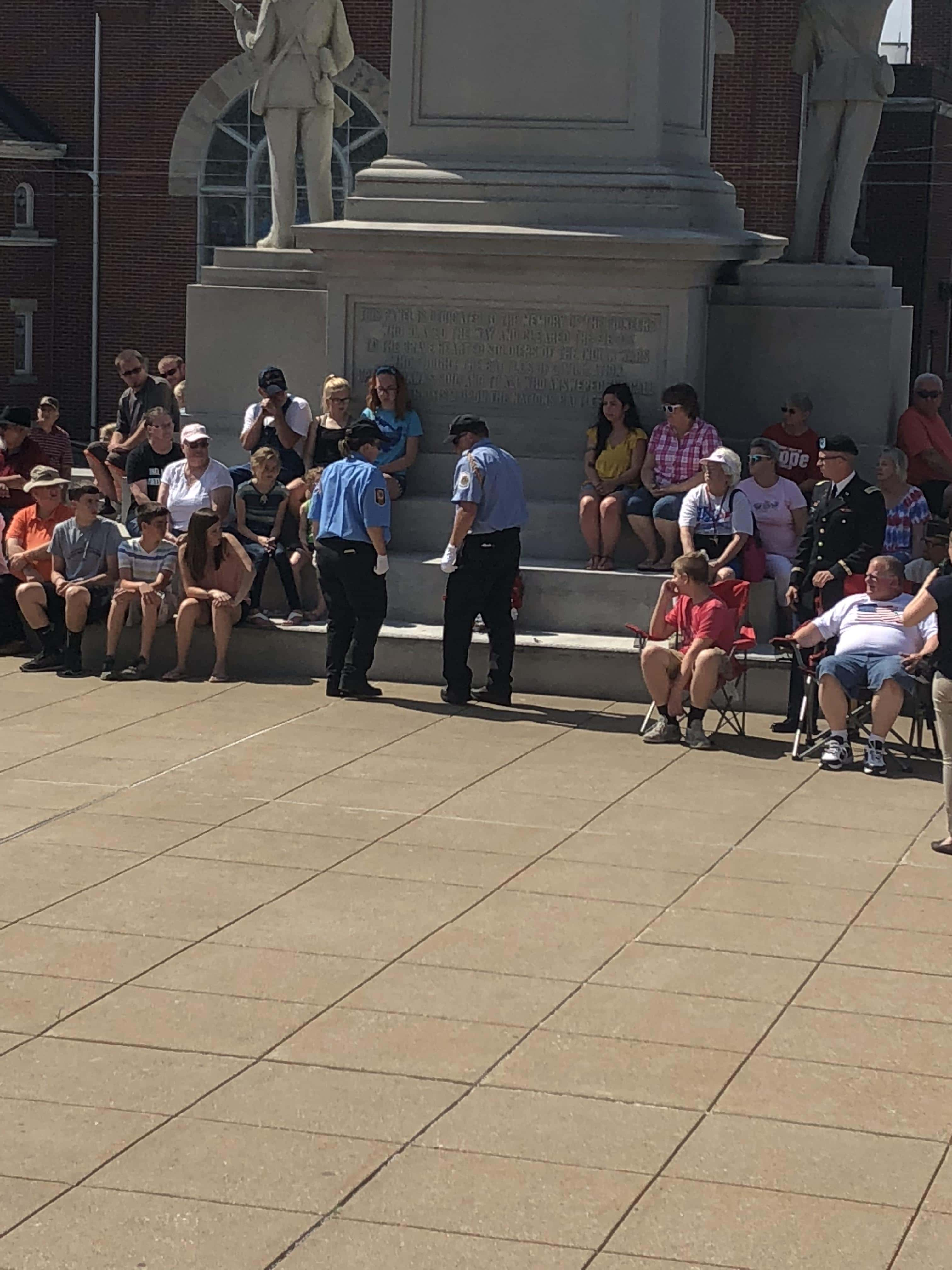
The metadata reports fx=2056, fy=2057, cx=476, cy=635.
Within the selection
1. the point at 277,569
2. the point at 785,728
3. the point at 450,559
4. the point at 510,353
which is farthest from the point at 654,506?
the point at 277,569

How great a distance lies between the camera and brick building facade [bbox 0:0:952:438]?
4231cm

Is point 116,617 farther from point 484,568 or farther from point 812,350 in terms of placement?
point 812,350

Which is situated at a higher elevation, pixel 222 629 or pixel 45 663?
pixel 222 629

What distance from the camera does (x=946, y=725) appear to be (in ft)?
29.6

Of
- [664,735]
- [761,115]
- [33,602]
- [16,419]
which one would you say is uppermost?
[761,115]

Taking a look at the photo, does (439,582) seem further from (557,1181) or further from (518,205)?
(557,1181)

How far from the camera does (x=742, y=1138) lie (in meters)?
5.76

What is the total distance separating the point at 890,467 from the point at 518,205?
3331 mm

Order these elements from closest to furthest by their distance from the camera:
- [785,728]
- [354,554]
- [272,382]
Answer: [785,728], [354,554], [272,382]

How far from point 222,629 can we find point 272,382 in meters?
2.01

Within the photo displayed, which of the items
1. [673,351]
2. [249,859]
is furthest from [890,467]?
[249,859]

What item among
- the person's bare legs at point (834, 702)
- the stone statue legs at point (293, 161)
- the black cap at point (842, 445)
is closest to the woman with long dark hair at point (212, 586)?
the black cap at point (842, 445)

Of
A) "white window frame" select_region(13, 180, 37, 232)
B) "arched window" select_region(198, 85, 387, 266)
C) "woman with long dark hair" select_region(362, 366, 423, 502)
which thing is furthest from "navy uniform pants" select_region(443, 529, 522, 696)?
"white window frame" select_region(13, 180, 37, 232)

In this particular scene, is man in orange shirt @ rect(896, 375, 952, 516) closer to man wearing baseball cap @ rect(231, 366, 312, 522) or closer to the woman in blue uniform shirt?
the woman in blue uniform shirt
